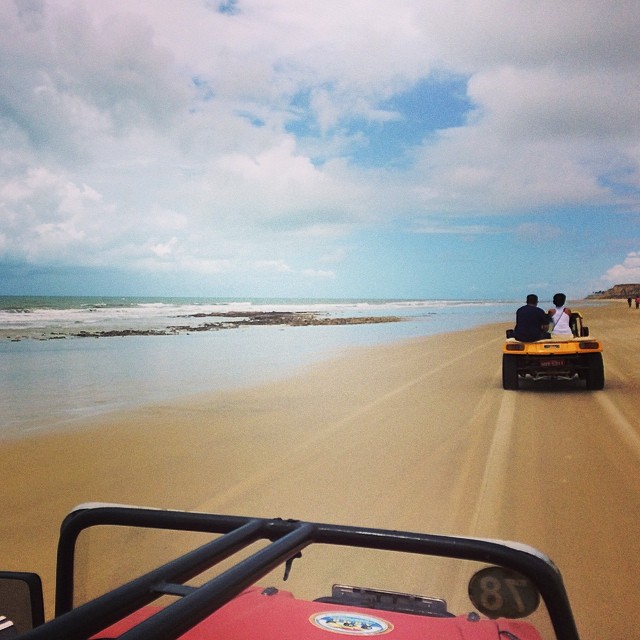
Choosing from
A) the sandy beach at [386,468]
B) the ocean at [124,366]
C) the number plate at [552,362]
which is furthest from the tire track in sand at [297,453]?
the ocean at [124,366]

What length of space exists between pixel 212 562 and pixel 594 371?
422 inches

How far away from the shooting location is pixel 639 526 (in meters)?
4.61

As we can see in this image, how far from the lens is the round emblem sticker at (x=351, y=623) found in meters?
1.74

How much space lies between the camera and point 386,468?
6375 mm

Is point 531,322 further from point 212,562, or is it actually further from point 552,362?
point 212,562

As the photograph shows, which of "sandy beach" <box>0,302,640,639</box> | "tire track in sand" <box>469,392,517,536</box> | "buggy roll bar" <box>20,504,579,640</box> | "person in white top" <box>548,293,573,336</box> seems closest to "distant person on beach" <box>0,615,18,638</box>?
"buggy roll bar" <box>20,504,579,640</box>

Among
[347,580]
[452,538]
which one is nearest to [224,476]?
[347,580]

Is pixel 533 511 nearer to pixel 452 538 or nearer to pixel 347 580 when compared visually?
pixel 347 580

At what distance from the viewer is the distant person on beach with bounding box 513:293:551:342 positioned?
11.0m

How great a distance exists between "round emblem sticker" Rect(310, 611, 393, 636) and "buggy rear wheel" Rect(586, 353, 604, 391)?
9947mm

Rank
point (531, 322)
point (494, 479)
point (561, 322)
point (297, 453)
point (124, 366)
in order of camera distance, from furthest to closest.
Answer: point (124, 366) → point (561, 322) → point (531, 322) → point (297, 453) → point (494, 479)

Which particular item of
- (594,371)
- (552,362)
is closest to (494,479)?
(552,362)

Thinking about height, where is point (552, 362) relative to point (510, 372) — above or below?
above

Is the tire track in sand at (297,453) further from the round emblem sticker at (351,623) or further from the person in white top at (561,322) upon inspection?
the round emblem sticker at (351,623)
